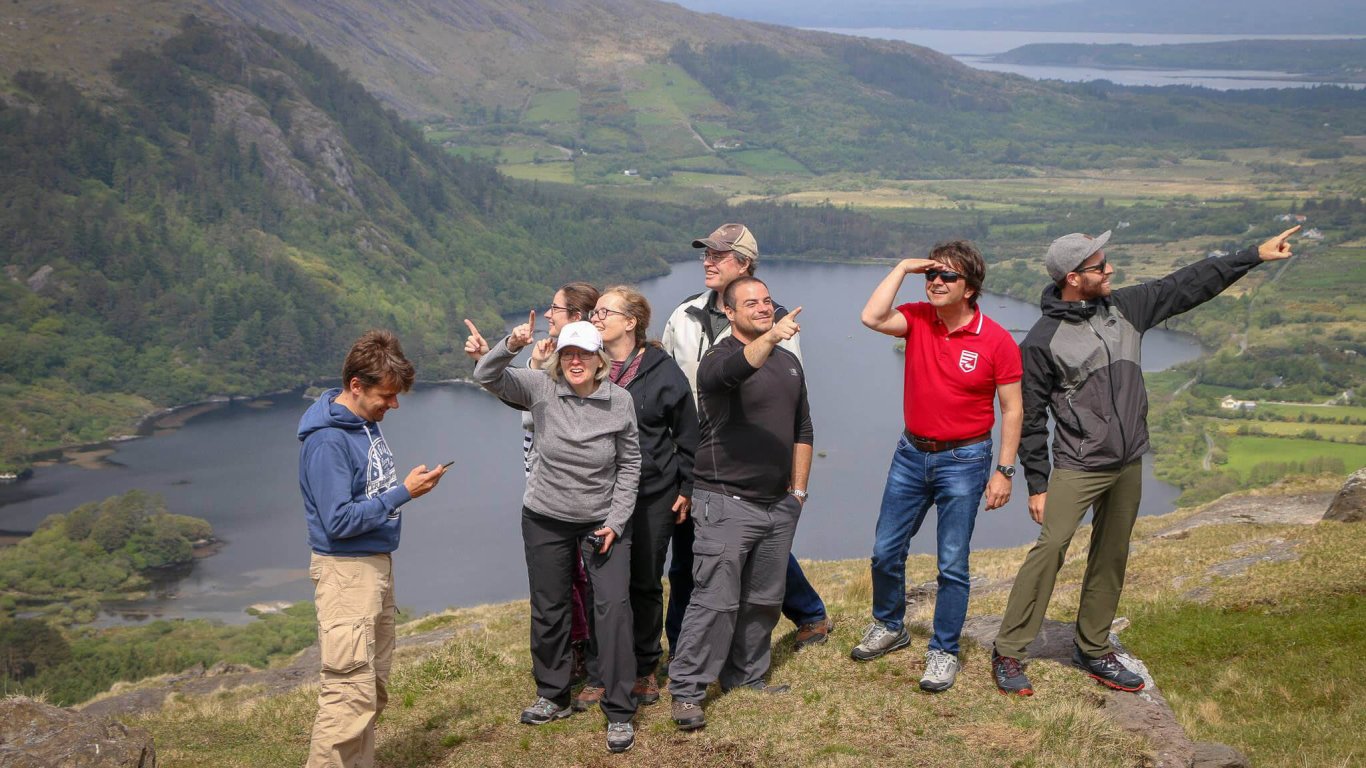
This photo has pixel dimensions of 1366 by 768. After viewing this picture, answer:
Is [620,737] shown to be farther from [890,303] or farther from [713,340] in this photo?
[890,303]

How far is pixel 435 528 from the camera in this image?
84500mm

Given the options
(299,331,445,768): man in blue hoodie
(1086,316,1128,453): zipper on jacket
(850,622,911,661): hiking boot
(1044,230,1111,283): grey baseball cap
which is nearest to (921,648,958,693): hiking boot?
(850,622,911,661): hiking boot

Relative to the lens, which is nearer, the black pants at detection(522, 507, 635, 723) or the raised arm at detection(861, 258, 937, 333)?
the raised arm at detection(861, 258, 937, 333)

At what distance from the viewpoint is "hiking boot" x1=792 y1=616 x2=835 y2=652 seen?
8.49m

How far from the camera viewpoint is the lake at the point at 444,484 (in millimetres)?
73812

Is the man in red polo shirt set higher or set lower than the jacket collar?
lower

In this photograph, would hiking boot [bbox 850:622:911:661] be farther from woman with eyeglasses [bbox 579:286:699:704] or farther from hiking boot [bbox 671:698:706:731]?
woman with eyeglasses [bbox 579:286:699:704]

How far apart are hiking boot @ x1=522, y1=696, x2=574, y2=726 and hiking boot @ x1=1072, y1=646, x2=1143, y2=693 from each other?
3.31m

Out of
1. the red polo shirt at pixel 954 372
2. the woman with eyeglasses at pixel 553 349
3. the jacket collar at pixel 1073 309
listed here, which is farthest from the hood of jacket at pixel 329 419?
the jacket collar at pixel 1073 309

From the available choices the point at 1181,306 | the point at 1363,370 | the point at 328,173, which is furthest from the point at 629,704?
the point at 328,173

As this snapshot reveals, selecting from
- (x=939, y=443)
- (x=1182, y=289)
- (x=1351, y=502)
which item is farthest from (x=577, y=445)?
(x=1351, y=502)

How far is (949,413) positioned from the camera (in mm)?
7188

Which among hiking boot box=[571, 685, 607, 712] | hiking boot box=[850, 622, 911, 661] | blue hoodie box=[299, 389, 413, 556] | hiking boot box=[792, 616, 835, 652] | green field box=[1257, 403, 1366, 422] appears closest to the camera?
blue hoodie box=[299, 389, 413, 556]

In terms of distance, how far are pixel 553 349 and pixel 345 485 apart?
1775 millimetres
